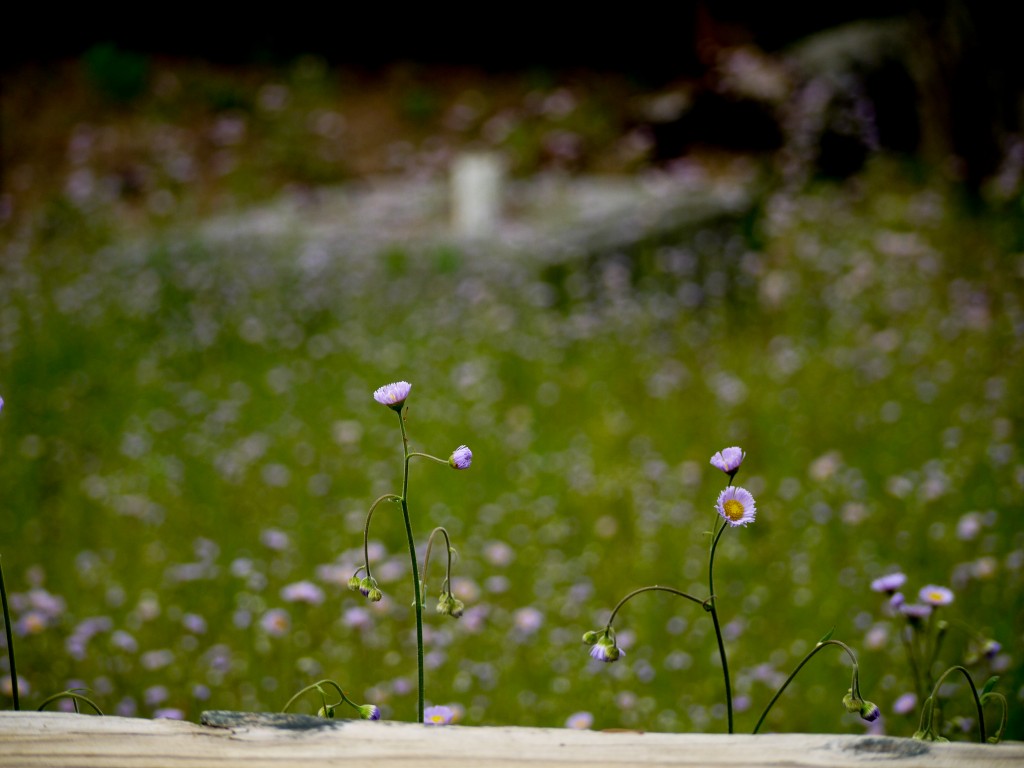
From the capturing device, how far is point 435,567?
267 centimetres

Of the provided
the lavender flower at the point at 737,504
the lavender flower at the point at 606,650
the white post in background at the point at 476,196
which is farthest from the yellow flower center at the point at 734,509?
the white post in background at the point at 476,196

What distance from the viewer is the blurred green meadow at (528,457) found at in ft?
7.00

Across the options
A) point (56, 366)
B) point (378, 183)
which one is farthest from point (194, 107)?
point (56, 366)

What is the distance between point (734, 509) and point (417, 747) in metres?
0.48

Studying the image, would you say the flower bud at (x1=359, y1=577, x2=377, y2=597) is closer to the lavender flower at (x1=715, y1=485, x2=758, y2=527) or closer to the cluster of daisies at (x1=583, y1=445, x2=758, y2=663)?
the cluster of daisies at (x1=583, y1=445, x2=758, y2=663)

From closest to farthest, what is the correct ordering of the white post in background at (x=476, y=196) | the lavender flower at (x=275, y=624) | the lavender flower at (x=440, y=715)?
the lavender flower at (x=440, y=715), the lavender flower at (x=275, y=624), the white post in background at (x=476, y=196)

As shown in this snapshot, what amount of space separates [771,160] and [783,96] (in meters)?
0.51

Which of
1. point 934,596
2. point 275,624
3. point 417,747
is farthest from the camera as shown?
point 275,624

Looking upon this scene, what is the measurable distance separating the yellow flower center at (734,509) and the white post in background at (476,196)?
15.6ft

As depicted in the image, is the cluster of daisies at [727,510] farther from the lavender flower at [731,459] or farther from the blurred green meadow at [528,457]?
the blurred green meadow at [528,457]

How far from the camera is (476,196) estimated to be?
5.94 m

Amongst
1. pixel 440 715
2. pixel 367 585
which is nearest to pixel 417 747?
pixel 367 585

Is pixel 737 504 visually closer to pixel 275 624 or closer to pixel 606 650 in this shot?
pixel 606 650

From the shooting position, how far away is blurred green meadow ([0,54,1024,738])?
7.00ft
